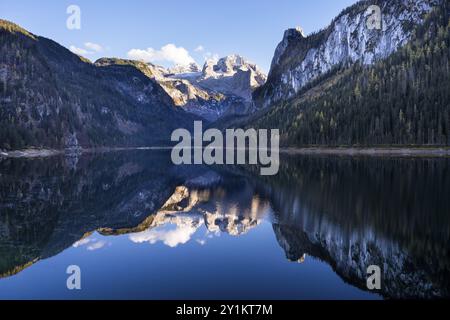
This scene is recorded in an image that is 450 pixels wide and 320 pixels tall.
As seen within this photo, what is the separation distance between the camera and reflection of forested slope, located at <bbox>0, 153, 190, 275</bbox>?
37.1m

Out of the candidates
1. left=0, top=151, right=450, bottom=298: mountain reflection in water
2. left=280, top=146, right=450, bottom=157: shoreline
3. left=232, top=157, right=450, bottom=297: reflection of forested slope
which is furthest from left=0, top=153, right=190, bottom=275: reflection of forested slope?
left=280, top=146, right=450, bottom=157: shoreline

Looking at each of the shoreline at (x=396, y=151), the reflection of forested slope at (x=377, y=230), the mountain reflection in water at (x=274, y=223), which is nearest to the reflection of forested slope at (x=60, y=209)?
the mountain reflection in water at (x=274, y=223)

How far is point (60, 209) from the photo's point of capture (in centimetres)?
5616

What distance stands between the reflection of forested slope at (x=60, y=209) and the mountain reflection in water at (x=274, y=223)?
6.1 inches

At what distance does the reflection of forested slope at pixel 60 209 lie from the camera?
37125mm

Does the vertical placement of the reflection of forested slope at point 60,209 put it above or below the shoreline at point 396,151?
below

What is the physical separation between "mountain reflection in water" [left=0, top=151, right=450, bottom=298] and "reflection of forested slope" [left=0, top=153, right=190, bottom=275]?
0.16 m

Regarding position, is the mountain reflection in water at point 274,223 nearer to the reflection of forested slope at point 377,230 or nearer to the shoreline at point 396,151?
the reflection of forested slope at point 377,230

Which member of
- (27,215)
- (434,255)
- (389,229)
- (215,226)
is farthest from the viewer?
(27,215)

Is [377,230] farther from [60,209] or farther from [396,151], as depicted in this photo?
[396,151]

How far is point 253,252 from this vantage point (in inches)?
1379
